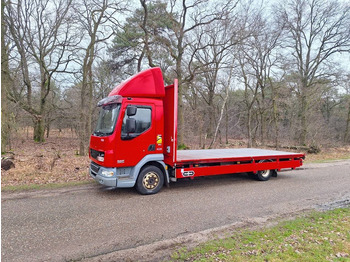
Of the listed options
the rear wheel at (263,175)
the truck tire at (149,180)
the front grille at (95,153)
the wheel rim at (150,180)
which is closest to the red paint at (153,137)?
the front grille at (95,153)

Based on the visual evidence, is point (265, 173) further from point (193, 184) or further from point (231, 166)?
point (193, 184)

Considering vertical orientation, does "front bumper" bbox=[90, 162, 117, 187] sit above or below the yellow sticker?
below

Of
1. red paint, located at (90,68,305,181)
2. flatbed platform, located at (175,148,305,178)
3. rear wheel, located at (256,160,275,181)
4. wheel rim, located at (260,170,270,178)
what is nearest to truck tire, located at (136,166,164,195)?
red paint, located at (90,68,305,181)

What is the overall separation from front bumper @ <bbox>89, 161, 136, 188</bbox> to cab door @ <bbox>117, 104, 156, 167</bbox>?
0.22 meters

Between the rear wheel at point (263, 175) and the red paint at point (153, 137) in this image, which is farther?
the rear wheel at point (263, 175)

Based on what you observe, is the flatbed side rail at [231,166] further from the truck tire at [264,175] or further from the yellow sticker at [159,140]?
the yellow sticker at [159,140]

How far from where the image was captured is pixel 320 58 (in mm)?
19125

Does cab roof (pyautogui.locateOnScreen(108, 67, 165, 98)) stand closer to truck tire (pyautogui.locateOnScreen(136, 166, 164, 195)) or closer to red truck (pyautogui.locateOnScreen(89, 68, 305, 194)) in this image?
red truck (pyautogui.locateOnScreen(89, 68, 305, 194))

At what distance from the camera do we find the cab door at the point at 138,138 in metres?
5.59

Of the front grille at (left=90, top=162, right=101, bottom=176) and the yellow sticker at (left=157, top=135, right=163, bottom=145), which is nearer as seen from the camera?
the front grille at (left=90, top=162, right=101, bottom=176)

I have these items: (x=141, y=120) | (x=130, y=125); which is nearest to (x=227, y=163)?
(x=141, y=120)

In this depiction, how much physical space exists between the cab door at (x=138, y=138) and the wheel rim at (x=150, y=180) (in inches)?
21.8

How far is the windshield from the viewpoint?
565cm

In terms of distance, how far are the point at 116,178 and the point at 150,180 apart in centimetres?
97
